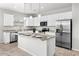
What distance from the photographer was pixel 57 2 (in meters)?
1.92

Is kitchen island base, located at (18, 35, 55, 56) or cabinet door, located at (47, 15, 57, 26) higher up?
cabinet door, located at (47, 15, 57, 26)

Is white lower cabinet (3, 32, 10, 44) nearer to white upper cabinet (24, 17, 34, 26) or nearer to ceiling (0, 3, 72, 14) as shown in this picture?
white upper cabinet (24, 17, 34, 26)

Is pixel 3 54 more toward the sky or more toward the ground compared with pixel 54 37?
more toward the ground

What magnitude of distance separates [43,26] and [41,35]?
0.24 meters

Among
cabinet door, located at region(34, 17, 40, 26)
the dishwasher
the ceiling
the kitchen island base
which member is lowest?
the kitchen island base

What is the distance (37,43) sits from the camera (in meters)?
2.03

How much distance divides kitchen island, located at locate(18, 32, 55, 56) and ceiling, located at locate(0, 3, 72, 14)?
0.60 m

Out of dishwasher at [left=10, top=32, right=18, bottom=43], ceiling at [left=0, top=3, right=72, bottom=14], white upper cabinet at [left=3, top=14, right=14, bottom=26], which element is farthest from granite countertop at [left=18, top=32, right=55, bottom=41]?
ceiling at [left=0, top=3, right=72, bottom=14]

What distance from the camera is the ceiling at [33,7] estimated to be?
1.98 m

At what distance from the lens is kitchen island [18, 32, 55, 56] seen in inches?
78.4

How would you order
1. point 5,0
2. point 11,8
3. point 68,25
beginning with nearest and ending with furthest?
point 5,0, point 11,8, point 68,25

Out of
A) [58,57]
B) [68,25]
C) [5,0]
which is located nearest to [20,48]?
[58,57]

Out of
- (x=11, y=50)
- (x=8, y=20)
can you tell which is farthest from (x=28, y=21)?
(x=11, y=50)

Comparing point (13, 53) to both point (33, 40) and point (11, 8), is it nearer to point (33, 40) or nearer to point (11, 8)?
point (33, 40)
